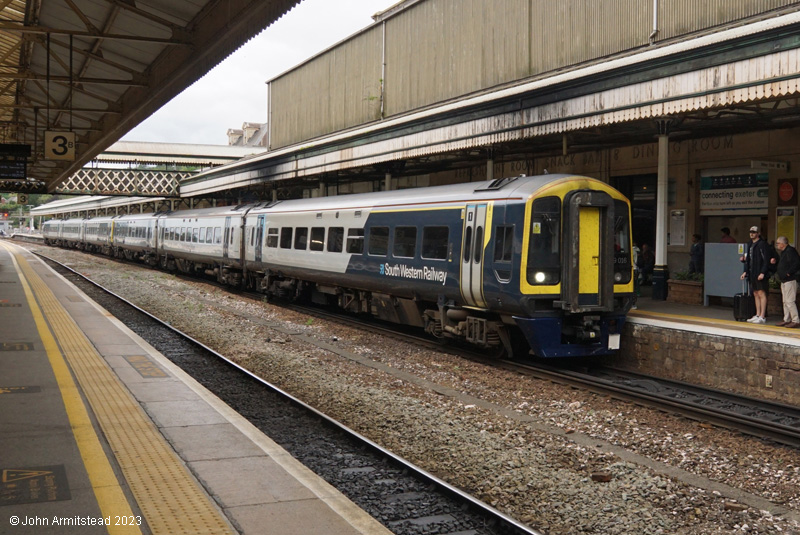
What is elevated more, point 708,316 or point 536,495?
point 708,316

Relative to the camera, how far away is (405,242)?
13328 mm

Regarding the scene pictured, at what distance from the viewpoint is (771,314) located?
485 inches

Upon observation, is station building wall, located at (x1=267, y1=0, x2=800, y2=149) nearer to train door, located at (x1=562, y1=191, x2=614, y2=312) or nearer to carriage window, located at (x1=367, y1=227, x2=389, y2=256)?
train door, located at (x1=562, y1=191, x2=614, y2=312)

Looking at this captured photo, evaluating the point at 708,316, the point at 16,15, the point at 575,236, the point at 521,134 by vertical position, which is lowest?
the point at 708,316

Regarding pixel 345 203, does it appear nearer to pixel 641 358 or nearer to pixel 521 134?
pixel 521 134

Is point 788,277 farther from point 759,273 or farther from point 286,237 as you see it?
point 286,237

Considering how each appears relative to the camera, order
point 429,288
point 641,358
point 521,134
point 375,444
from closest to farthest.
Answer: point 375,444, point 641,358, point 429,288, point 521,134

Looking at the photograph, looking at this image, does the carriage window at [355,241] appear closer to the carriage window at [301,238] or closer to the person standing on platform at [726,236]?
the carriage window at [301,238]

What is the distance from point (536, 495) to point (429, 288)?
6863 mm

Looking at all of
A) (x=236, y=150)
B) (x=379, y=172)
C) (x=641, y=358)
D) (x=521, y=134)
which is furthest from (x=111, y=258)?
(x=641, y=358)

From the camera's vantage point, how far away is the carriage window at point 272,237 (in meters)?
19.6

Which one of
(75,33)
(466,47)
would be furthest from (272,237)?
(75,33)

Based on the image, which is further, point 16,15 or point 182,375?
point 16,15

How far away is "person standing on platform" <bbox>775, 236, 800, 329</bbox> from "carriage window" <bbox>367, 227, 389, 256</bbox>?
6.67 m
